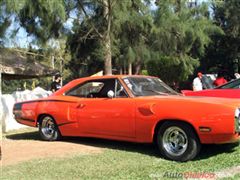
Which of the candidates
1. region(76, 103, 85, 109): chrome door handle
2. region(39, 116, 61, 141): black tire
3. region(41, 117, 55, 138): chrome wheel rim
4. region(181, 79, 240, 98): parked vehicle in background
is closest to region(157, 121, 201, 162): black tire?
region(76, 103, 85, 109): chrome door handle

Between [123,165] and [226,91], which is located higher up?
[226,91]

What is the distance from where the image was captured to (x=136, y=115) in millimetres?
7992

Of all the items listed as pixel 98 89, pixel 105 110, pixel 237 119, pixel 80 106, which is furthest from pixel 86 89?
pixel 237 119

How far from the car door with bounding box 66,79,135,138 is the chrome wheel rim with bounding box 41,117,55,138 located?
0.95 meters

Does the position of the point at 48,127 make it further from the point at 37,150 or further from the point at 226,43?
the point at 226,43

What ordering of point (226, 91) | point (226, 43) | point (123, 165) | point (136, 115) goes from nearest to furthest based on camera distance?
point (123, 165) → point (136, 115) → point (226, 91) → point (226, 43)

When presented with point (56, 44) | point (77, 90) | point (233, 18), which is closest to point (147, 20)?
point (56, 44)

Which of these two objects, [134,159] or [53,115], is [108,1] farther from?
[134,159]

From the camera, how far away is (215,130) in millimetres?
7051

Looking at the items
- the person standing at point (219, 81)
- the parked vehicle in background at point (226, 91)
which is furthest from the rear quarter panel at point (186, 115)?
the person standing at point (219, 81)

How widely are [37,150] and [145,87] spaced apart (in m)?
2.33

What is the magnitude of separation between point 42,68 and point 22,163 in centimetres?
1513

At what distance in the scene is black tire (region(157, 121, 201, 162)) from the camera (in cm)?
734

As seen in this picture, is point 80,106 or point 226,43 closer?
point 80,106
